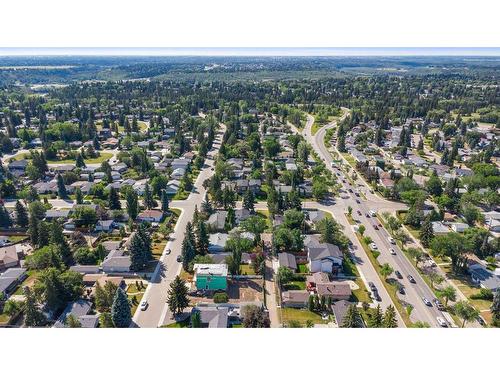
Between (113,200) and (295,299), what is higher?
(113,200)

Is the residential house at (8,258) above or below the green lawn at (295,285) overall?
above

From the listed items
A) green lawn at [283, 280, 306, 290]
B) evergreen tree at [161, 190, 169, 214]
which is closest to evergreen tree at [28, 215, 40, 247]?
evergreen tree at [161, 190, 169, 214]

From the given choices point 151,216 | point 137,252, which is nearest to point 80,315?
point 137,252

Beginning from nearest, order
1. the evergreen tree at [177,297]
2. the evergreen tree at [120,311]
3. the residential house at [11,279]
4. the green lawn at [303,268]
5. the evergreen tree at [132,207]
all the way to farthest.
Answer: the evergreen tree at [120,311] < the evergreen tree at [177,297] < the residential house at [11,279] < the green lawn at [303,268] < the evergreen tree at [132,207]

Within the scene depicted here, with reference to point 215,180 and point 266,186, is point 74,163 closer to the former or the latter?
point 215,180

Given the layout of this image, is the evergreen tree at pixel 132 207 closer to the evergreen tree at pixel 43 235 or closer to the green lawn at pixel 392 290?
the evergreen tree at pixel 43 235

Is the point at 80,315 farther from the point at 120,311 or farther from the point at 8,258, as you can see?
the point at 8,258

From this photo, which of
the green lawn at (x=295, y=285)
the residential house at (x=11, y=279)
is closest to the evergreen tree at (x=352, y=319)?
the green lawn at (x=295, y=285)
